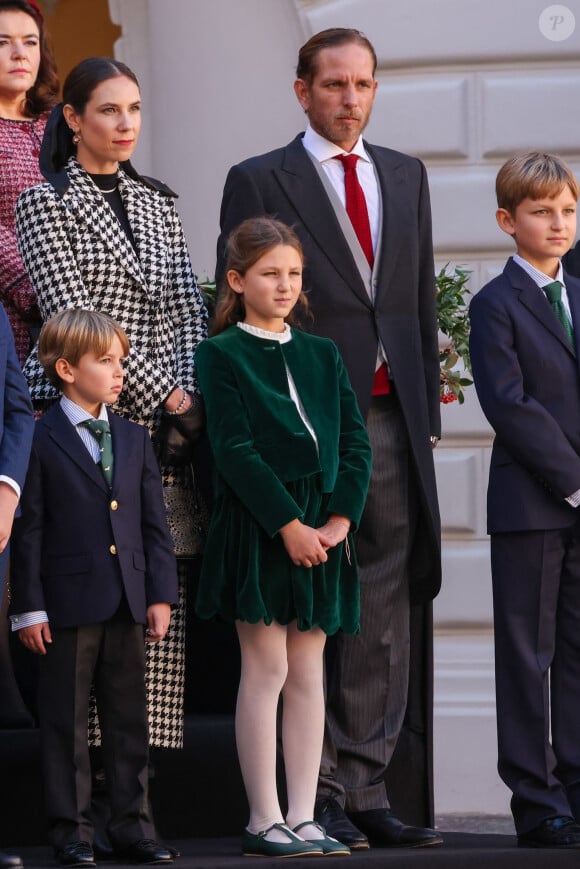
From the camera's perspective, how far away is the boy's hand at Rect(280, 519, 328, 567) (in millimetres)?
4730

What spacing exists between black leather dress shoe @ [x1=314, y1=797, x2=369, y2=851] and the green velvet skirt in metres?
0.46

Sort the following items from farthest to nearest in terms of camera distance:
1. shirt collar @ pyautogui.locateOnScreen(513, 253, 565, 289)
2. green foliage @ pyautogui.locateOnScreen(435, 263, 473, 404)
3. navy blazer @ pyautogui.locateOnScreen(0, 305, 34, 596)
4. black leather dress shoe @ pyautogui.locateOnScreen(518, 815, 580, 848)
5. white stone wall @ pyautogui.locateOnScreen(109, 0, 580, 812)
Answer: white stone wall @ pyautogui.locateOnScreen(109, 0, 580, 812)
green foliage @ pyautogui.locateOnScreen(435, 263, 473, 404)
shirt collar @ pyautogui.locateOnScreen(513, 253, 565, 289)
black leather dress shoe @ pyautogui.locateOnScreen(518, 815, 580, 848)
navy blazer @ pyautogui.locateOnScreen(0, 305, 34, 596)

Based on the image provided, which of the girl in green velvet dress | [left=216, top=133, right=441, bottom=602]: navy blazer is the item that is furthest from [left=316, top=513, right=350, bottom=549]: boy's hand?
[left=216, top=133, right=441, bottom=602]: navy blazer

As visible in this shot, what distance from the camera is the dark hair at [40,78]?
19.2 ft

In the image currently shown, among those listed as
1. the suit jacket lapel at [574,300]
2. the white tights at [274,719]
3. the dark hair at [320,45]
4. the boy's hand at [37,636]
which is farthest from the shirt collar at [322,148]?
the boy's hand at [37,636]

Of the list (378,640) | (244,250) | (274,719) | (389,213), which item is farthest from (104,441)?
(389,213)

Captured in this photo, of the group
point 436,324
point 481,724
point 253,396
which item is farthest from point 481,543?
point 253,396

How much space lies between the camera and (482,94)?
7.92 meters

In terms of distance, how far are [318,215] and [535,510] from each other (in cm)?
99

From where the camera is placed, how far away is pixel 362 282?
5.16 m

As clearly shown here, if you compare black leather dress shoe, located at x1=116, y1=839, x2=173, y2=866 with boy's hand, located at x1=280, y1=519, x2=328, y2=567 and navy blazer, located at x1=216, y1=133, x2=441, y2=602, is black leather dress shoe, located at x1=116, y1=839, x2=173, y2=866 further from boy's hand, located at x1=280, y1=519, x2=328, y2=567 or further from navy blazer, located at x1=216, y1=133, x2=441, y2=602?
navy blazer, located at x1=216, y1=133, x2=441, y2=602

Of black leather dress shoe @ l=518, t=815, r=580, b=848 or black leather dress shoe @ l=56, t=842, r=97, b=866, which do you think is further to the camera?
black leather dress shoe @ l=518, t=815, r=580, b=848

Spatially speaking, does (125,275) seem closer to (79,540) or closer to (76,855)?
(79,540)

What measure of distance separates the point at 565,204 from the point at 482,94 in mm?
2799
